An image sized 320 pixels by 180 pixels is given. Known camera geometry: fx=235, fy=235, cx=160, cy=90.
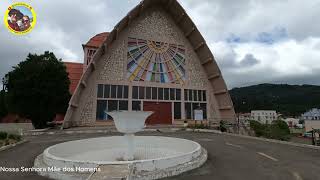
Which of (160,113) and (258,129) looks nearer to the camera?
(258,129)

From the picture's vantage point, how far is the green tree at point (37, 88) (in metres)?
22.5

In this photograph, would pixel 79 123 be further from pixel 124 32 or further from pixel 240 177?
pixel 240 177

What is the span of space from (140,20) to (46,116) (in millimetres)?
15584

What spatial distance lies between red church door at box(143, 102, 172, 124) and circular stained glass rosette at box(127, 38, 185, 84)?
2.83m

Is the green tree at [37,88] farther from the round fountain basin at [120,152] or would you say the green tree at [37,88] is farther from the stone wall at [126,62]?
the round fountain basin at [120,152]

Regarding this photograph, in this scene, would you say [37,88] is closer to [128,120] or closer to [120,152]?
[120,152]

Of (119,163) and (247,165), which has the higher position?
(119,163)

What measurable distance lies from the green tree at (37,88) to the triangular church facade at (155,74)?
2.00 m

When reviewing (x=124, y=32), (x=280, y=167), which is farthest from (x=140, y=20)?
(x=280, y=167)

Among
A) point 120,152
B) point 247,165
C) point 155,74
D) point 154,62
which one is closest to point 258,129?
point 155,74

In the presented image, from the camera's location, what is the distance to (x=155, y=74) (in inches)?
1109

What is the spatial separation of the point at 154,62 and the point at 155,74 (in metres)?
1.48

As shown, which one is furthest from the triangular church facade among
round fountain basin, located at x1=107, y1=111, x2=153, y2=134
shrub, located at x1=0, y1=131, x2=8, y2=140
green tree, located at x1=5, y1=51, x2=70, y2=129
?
round fountain basin, located at x1=107, y1=111, x2=153, y2=134

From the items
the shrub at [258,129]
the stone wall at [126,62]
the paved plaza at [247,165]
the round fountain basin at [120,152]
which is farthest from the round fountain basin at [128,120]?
the shrub at [258,129]
